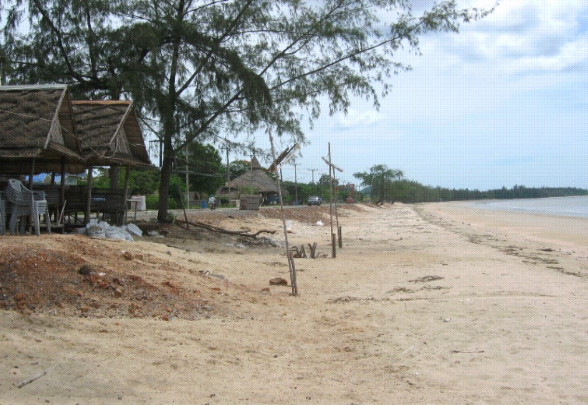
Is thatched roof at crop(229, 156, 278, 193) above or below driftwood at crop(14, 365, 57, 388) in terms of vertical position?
above

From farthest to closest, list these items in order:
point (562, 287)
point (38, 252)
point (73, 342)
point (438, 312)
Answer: point (562, 287), point (438, 312), point (38, 252), point (73, 342)

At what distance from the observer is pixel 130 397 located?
4293 millimetres

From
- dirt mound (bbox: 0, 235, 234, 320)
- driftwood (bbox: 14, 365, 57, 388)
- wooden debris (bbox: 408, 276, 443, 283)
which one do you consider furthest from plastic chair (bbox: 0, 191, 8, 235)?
wooden debris (bbox: 408, 276, 443, 283)

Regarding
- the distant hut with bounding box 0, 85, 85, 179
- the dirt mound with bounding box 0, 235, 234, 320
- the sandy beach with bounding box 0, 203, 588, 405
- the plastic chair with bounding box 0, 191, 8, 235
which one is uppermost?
the distant hut with bounding box 0, 85, 85, 179

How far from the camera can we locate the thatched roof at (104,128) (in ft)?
41.1

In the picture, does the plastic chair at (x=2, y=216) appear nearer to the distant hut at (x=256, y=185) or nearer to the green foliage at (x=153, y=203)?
the green foliage at (x=153, y=203)

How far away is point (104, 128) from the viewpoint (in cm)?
1284

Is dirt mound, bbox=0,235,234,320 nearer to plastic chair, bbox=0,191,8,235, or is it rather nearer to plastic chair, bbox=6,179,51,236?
plastic chair, bbox=0,191,8,235

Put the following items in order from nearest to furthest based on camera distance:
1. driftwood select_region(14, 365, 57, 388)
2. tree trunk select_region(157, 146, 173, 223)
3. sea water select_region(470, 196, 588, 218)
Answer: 1. driftwood select_region(14, 365, 57, 388)
2. tree trunk select_region(157, 146, 173, 223)
3. sea water select_region(470, 196, 588, 218)

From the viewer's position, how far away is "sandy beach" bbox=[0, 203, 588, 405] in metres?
4.53

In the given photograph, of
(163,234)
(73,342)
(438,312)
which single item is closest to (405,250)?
(163,234)

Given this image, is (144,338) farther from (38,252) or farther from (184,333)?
(38,252)

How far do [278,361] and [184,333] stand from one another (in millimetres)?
1054

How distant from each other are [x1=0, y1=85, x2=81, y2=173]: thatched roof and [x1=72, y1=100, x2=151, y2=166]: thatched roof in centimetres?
108
